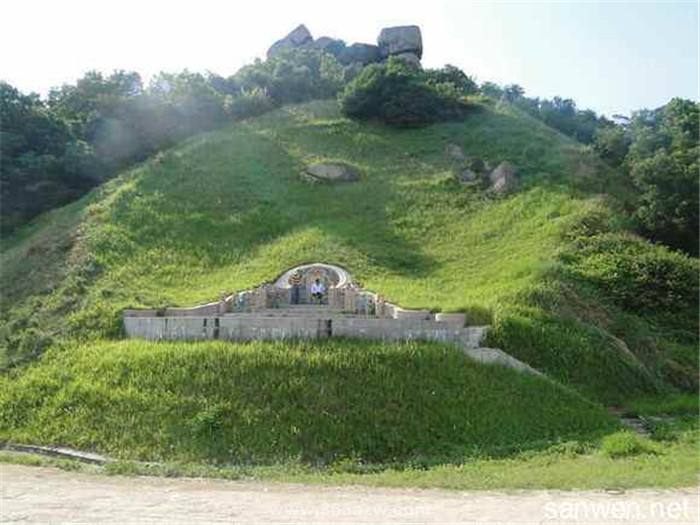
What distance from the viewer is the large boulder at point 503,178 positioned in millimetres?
29234

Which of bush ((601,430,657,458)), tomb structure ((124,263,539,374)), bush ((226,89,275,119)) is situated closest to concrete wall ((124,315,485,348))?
tomb structure ((124,263,539,374))

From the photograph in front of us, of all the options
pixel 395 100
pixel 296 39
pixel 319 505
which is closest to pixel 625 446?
pixel 319 505

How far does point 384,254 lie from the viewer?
23797 millimetres

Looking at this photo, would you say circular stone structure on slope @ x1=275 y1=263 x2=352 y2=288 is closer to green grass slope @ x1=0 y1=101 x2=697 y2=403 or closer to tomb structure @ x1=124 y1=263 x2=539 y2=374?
green grass slope @ x1=0 y1=101 x2=697 y2=403

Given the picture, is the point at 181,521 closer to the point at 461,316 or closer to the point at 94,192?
the point at 461,316

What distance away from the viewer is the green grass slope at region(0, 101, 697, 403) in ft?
57.3

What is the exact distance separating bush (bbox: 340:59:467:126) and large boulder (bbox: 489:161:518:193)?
10.0 m

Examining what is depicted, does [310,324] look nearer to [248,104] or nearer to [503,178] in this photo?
[503,178]

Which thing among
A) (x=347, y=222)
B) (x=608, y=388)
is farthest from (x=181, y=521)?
(x=347, y=222)

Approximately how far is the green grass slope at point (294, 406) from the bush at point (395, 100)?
27.6 metres

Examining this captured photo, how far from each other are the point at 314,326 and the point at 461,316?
3.71 meters

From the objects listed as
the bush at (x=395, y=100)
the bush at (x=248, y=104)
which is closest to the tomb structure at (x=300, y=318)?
the bush at (x=395, y=100)

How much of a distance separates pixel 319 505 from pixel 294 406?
4.20m

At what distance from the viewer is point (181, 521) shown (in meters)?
7.47
